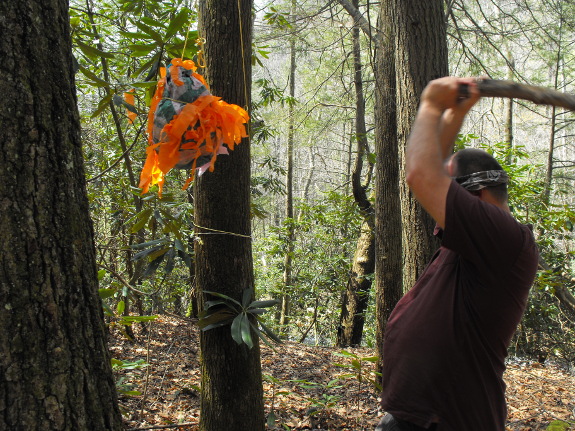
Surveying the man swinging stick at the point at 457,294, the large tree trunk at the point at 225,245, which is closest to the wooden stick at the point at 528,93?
the man swinging stick at the point at 457,294

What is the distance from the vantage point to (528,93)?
1.24m

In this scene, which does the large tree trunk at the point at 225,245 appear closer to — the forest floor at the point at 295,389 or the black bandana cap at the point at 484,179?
the forest floor at the point at 295,389

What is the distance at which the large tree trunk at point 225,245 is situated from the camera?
2445mm

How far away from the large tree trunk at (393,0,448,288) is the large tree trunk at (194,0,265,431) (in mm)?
1328

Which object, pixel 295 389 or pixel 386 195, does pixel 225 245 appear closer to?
pixel 295 389

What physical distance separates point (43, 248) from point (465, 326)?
1.43 metres

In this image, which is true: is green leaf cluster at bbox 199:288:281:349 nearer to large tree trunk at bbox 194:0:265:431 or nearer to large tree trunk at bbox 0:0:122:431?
large tree trunk at bbox 194:0:265:431

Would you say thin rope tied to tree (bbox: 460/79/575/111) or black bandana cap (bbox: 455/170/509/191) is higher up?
thin rope tied to tree (bbox: 460/79/575/111)

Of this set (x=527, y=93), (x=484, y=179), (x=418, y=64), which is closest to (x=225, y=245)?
(x=484, y=179)

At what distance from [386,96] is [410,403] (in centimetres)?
357

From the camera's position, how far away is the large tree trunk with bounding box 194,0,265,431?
2445 millimetres

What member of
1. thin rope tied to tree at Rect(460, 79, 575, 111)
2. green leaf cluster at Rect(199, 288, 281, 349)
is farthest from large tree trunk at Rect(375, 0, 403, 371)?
thin rope tied to tree at Rect(460, 79, 575, 111)

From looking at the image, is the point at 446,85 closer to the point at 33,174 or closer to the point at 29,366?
the point at 33,174

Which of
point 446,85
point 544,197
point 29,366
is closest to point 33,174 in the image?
point 29,366
